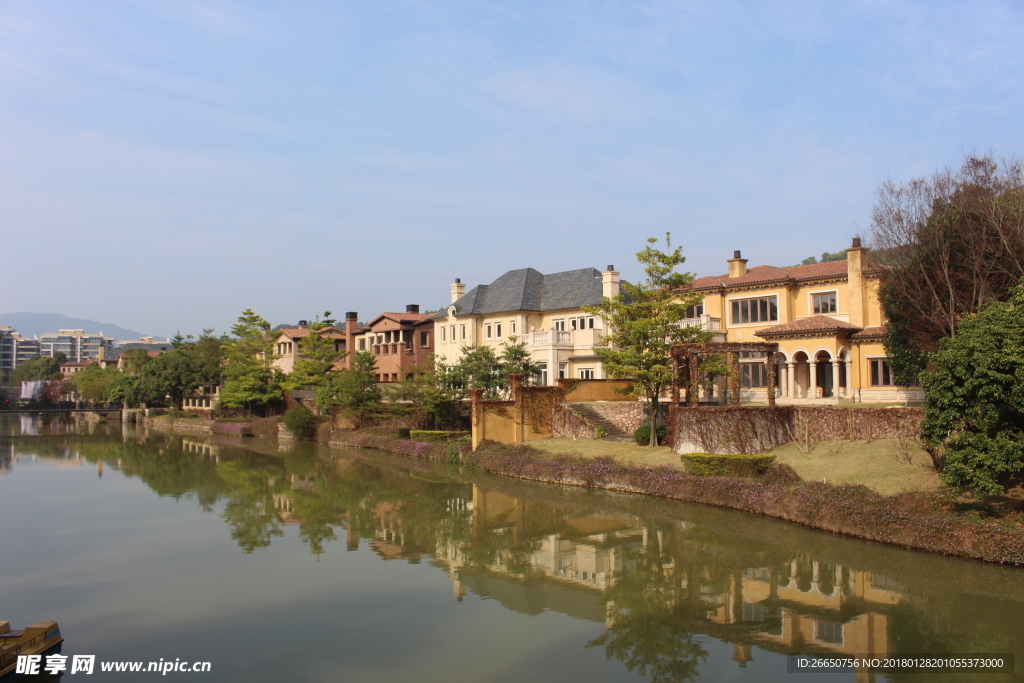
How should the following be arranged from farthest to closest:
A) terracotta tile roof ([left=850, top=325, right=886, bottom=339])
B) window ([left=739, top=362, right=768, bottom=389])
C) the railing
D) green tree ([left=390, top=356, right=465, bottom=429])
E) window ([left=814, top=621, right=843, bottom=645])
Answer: green tree ([left=390, top=356, right=465, bottom=429]) → the railing → window ([left=739, top=362, right=768, bottom=389]) → terracotta tile roof ([left=850, top=325, right=886, bottom=339]) → window ([left=814, top=621, right=843, bottom=645])

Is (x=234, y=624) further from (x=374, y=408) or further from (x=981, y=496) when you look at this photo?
(x=374, y=408)

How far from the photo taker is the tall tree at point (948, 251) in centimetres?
2308

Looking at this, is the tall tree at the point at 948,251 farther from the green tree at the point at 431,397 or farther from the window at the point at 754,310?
the green tree at the point at 431,397

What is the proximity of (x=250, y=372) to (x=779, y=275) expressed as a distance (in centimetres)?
4100

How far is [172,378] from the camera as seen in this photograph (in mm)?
69000

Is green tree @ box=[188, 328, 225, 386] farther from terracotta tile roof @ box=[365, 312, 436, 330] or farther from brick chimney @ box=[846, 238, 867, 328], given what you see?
brick chimney @ box=[846, 238, 867, 328]

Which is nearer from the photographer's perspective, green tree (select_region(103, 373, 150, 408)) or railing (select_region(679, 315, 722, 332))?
railing (select_region(679, 315, 722, 332))

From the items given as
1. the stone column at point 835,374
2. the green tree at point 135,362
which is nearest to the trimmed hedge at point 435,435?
the stone column at point 835,374

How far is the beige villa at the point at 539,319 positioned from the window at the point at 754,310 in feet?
23.4

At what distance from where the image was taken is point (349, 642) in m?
12.4

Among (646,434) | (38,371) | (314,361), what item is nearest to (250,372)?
(314,361)

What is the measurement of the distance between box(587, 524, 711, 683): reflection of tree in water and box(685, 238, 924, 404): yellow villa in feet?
53.0

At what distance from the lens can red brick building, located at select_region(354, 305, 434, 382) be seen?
54438 millimetres

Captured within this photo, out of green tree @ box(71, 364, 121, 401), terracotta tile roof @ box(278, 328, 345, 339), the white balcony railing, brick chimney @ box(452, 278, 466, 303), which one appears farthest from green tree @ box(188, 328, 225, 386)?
the white balcony railing
